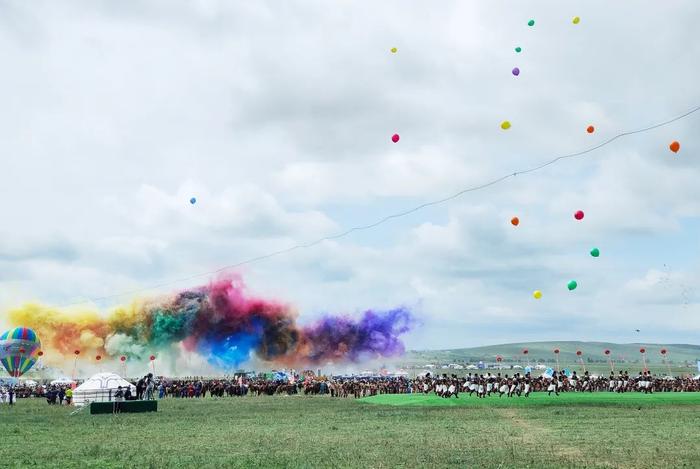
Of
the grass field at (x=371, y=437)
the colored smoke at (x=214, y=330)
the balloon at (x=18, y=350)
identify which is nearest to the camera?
the grass field at (x=371, y=437)

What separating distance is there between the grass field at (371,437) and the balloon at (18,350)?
46771mm

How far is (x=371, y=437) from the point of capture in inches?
918

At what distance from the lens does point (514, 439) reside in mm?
22094

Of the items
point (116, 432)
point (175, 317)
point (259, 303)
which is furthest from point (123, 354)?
point (116, 432)

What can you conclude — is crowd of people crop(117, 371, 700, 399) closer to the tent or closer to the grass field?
the grass field

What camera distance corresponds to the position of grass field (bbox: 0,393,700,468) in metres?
17.9

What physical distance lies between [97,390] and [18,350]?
36.8 metres

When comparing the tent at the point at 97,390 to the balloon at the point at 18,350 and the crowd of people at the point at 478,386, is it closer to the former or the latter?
the crowd of people at the point at 478,386

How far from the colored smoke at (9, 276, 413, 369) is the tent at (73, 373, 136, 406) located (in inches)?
2148

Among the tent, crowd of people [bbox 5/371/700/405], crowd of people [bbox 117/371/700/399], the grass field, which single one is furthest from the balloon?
the grass field

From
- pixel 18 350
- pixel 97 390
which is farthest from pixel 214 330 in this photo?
pixel 97 390

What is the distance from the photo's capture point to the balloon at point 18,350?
7981cm

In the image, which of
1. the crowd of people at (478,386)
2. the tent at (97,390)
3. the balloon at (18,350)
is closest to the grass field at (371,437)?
the crowd of people at (478,386)

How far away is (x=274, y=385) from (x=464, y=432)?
44.3 m
